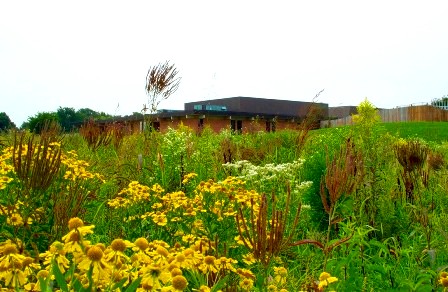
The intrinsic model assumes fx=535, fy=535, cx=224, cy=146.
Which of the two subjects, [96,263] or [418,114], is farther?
[418,114]

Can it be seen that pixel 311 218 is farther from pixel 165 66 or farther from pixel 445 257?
pixel 165 66

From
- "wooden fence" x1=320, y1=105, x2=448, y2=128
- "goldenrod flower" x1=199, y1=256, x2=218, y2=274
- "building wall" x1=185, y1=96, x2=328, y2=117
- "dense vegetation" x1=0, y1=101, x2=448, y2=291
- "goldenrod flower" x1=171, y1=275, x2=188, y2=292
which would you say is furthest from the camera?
"building wall" x1=185, y1=96, x2=328, y2=117

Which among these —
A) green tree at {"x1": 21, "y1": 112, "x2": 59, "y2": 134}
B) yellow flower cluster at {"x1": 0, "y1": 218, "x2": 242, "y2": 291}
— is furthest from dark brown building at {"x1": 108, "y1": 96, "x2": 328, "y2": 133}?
yellow flower cluster at {"x1": 0, "y1": 218, "x2": 242, "y2": 291}

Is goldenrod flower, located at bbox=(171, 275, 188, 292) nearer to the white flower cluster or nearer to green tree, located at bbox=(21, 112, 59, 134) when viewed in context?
green tree, located at bbox=(21, 112, 59, 134)

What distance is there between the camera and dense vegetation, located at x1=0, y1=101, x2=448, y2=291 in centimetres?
148

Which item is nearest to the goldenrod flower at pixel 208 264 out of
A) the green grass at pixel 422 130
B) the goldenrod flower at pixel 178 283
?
the goldenrod flower at pixel 178 283

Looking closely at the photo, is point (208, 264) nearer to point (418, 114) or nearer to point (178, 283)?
Answer: point (178, 283)

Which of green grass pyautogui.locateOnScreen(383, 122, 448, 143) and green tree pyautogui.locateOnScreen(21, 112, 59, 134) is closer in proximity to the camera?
green tree pyautogui.locateOnScreen(21, 112, 59, 134)

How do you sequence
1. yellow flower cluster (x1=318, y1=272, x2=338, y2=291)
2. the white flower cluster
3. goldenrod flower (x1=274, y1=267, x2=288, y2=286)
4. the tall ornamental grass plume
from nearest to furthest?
yellow flower cluster (x1=318, y1=272, x2=338, y2=291), goldenrod flower (x1=274, y1=267, x2=288, y2=286), the tall ornamental grass plume, the white flower cluster

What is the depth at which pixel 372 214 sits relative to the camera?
4047 mm

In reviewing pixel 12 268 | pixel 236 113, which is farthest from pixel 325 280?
pixel 236 113

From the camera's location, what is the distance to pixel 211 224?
3049 mm

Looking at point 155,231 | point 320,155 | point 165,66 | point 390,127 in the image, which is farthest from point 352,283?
point 390,127

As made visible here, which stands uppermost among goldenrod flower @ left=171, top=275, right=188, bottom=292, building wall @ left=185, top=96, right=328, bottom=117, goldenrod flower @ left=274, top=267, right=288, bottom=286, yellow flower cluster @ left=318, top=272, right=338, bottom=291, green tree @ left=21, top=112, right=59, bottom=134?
building wall @ left=185, top=96, right=328, bottom=117
